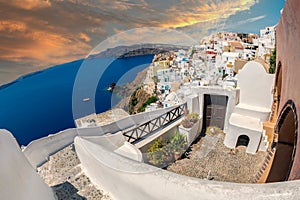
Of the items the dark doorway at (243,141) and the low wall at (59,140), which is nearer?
the low wall at (59,140)

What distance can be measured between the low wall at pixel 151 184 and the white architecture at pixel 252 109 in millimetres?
2898

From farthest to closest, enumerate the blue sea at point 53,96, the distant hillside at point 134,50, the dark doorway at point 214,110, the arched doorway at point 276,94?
1. the dark doorway at point 214,110
2. the arched doorway at point 276,94
3. the blue sea at point 53,96
4. the distant hillside at point 134,50

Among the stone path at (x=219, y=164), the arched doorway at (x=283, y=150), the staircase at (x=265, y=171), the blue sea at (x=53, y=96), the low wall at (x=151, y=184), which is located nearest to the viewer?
the low wall at (x=151, y=184)

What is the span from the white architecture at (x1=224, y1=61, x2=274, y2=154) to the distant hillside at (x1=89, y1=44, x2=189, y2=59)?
2.35 metres

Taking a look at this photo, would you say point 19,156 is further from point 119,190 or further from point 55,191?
point 119,190

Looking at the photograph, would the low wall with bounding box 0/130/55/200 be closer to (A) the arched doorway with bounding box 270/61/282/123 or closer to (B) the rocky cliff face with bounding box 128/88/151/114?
(B) the rocky cliff face with bounding box 128/88/151/114

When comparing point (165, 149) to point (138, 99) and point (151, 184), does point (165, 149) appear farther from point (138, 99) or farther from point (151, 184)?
point (151, 184)

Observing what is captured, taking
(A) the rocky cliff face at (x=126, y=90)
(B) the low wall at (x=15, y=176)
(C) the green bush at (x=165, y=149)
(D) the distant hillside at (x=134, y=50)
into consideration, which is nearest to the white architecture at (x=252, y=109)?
(C) the green bush at (x=165, y=149)

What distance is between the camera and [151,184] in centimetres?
163

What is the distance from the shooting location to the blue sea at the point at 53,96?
2424mm

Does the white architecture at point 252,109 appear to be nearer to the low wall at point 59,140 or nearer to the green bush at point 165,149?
the green bush at point 165,149

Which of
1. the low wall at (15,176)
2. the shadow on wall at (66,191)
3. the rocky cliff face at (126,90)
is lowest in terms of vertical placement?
the shadow on wall at (66,191)

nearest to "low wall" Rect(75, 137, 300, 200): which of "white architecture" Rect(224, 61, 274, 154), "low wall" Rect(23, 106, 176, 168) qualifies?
"low wall" Rect(23, 106, 176, 168)

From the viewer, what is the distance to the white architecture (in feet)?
12.9
